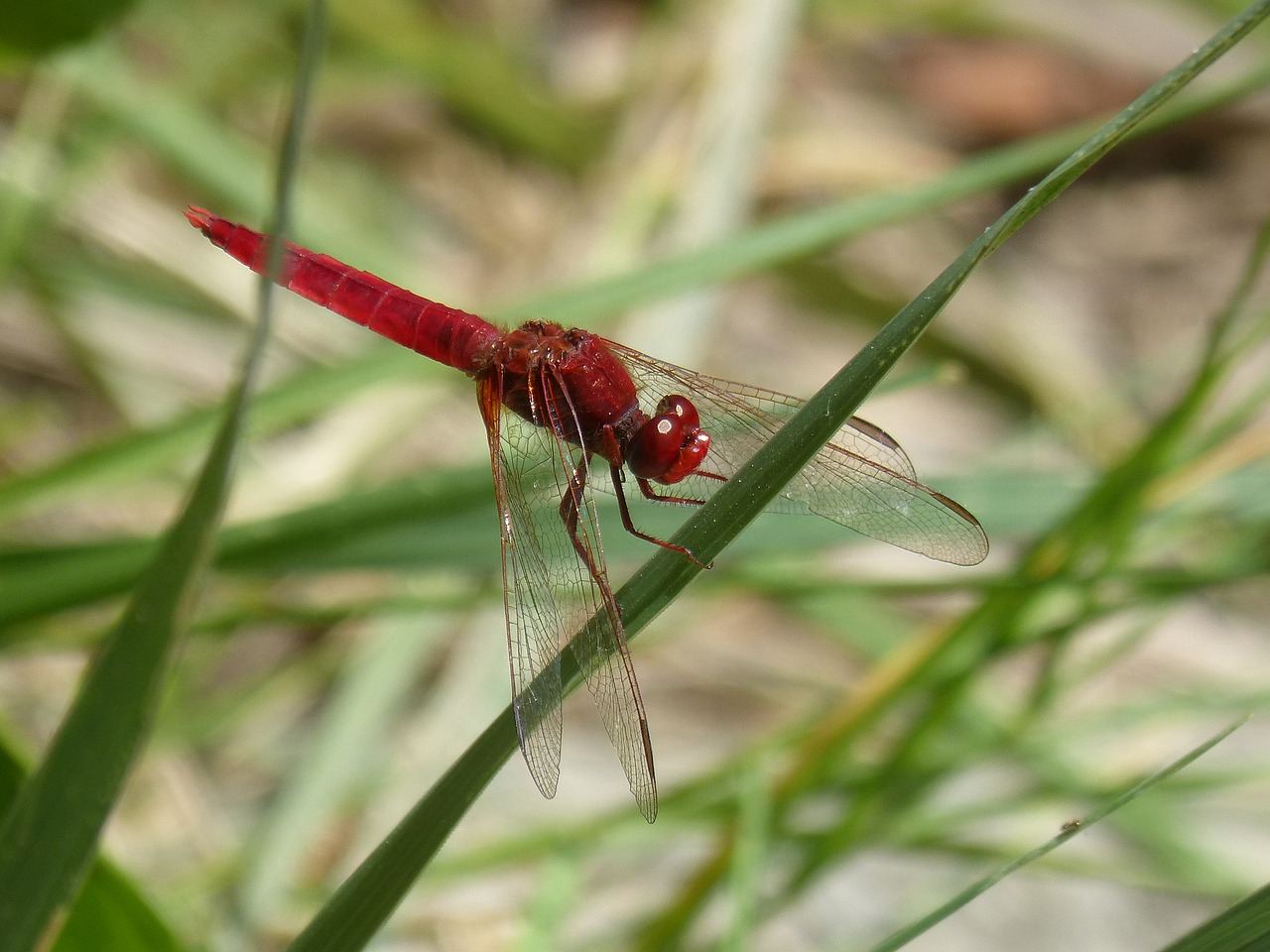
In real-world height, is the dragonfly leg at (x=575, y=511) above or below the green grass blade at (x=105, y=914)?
above

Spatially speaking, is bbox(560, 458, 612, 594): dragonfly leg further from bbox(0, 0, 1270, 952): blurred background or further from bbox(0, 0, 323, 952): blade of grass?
bbox(0, 0, 323, 952): blade of grass

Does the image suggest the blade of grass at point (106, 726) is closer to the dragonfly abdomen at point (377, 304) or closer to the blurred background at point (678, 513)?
the blurred background at point (678, 513)

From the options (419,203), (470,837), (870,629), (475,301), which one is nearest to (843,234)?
(870,629)

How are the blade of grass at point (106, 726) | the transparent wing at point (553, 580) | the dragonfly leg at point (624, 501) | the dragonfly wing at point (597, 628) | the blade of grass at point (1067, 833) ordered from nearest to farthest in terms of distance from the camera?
1. the blade of grass at point (106, 726)
2. the blade of grass at point (1067, 833)
3. the dragonfly wing at point (597, 628)
4. the transparent wing at point (553, 580)
5. the dragonfly leg at point (624, 501)

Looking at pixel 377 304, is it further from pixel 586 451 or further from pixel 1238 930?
pixel 1238 930

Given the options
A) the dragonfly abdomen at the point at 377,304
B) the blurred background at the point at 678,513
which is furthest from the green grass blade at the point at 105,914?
the dragonfly abdomen at the point at 377,304

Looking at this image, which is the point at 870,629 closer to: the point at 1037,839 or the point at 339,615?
the point at 1037,839
